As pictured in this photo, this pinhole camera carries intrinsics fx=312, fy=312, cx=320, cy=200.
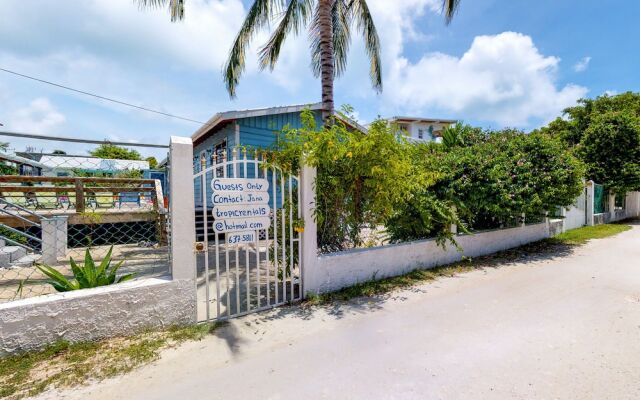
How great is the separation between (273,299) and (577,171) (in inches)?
309

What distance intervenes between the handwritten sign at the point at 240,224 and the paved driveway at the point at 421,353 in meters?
1.12

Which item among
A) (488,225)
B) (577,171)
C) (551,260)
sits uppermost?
(577,171)

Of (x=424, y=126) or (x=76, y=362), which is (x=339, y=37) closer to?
(x=76, y=362)

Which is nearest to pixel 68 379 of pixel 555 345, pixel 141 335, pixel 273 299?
pixel 141 335

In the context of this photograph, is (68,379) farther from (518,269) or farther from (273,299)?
(518,269)

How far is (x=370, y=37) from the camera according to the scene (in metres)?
9.05

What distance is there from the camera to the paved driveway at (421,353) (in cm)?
250

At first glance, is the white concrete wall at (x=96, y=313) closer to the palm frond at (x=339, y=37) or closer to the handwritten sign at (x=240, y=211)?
the handwritten sign at (x=240, y=211)

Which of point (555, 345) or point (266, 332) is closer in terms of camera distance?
point (555, 345)

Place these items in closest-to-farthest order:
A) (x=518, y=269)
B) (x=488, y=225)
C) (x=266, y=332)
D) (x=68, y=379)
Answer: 1. (x=68, y=379)
2. (x=266, y=332)
3. (x=518, y=269)
4. (x=488, y=225)

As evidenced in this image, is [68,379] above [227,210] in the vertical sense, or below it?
below

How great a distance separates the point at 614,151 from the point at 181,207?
61.1 ft

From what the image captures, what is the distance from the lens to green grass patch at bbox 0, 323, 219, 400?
2.51 m

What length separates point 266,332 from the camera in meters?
3.53
